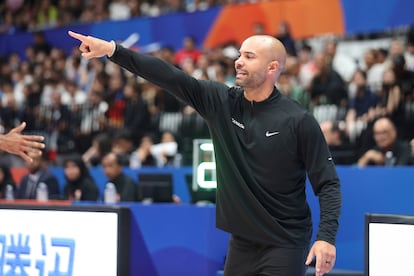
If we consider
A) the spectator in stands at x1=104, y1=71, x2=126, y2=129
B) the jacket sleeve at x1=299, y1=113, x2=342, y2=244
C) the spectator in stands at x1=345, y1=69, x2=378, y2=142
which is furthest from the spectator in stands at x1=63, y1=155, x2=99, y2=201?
the jacket sleeve at x1=299, y1=113, x2=342, y2=244

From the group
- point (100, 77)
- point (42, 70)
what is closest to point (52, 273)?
point (100, 77)

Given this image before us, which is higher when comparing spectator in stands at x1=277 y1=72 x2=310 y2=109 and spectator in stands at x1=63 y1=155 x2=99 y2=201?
spectator in stands at x1=277 y1=72 x2=310 y2=109

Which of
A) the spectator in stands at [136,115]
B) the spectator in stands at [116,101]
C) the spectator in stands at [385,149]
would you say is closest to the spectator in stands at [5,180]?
the spectator in stands at [136,115]

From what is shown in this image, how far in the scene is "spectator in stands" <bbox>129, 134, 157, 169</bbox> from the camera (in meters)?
12.1

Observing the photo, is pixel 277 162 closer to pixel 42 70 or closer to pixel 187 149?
pixel 187 149

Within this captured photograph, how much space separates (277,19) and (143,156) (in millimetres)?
4203

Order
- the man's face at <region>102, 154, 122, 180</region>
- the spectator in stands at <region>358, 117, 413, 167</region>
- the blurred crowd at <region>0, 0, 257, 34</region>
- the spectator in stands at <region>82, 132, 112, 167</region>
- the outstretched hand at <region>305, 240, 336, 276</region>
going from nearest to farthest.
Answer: the outstretched hand at <region>305, 240, 336, 276</region> < the spectator in stands at <region>358, 117, 413, 167</region> < the man's face at <region>102, 154, 122, 180</region> < the spectator in stands at <region>82, 132, 112, 167</region> < the blurred crowd at <region>0, 0, 257, 34</region>

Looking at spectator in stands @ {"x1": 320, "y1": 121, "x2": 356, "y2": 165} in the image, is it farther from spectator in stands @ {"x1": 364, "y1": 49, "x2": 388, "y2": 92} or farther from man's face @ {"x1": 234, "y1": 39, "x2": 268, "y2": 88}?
man's face @ {"x1": 234, "y1": 39, "x2": 268, "y2": 88}

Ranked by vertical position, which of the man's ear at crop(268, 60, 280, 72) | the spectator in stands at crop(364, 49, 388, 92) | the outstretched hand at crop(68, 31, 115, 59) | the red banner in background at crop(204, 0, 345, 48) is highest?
the red banner in background at crop(204, 0, 345, 48)

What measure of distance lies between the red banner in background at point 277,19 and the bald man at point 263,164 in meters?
9.76

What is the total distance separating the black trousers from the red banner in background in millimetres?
10040

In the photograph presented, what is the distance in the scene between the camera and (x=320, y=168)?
15.5 feet

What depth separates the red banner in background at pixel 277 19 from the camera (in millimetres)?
14523

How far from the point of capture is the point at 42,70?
61.5 feet
